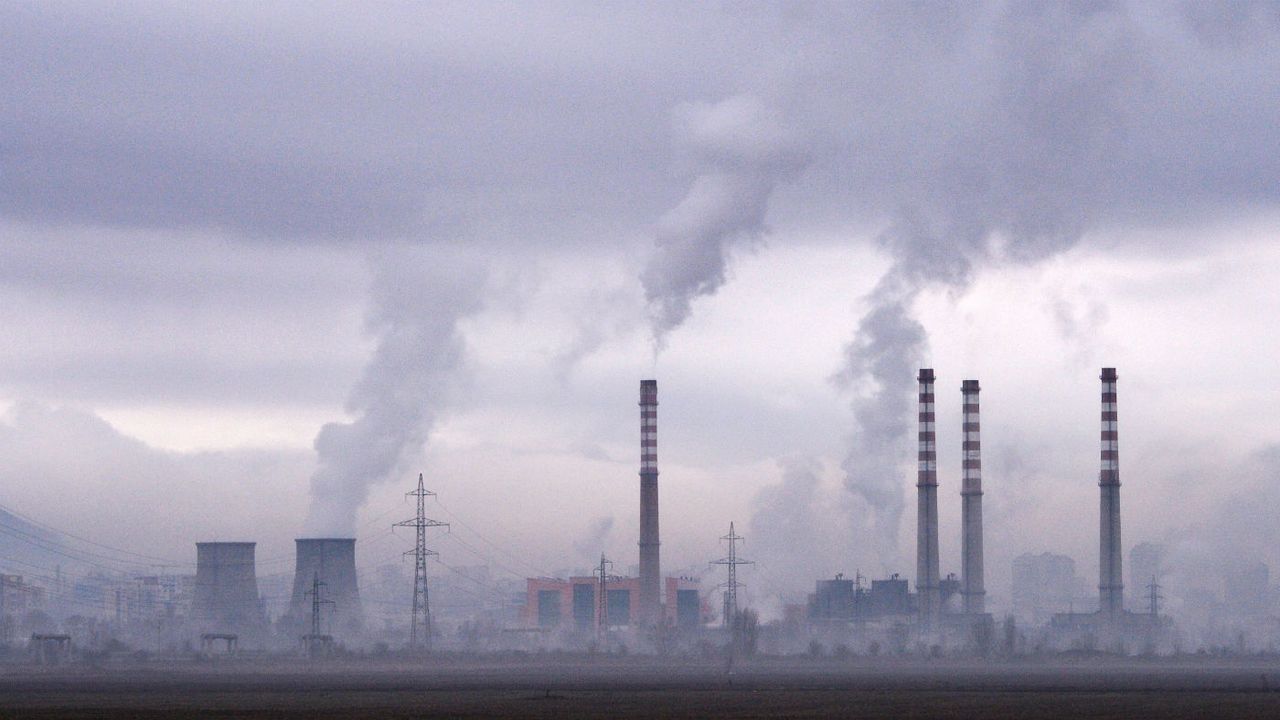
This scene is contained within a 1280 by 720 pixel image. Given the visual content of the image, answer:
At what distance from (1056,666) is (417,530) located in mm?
39031

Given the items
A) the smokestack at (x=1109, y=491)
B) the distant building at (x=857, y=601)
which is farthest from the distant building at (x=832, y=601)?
the smokestack at (x=1109, y=491)

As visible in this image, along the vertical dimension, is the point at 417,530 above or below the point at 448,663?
above

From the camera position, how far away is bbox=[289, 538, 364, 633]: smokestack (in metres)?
125

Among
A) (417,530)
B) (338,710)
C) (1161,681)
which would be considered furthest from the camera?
(417,530)

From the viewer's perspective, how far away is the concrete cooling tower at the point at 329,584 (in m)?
125

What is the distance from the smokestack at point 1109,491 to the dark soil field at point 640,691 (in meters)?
13.1

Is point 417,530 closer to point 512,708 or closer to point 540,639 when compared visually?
point 540,639

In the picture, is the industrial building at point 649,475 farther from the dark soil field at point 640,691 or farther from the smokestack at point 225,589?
the smokestack at point 225,589

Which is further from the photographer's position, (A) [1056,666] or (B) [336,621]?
(B) [336,621]

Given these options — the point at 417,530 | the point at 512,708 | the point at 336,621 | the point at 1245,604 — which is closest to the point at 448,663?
Answer: the point at 417,530

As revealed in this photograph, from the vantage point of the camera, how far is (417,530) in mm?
118188

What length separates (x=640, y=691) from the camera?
65812mm

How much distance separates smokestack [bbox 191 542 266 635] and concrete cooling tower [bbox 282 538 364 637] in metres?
3.32

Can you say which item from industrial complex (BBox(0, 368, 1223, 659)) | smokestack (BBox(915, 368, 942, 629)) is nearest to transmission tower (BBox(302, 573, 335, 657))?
industrial complex (BBox(0, 368, 1223, 659))
